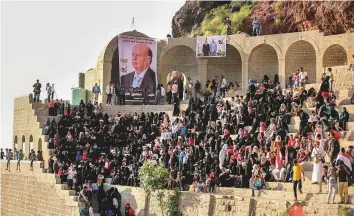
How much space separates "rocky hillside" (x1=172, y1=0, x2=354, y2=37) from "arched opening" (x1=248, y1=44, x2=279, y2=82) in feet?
8.75

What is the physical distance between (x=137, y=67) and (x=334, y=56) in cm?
977

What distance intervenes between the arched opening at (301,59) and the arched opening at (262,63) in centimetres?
109

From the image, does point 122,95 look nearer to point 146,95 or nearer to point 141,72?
point 146,95

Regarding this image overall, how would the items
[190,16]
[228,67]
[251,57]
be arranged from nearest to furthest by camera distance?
[251,57] → [228,67] → [190,16]

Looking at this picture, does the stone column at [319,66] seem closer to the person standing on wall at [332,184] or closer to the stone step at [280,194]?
the stone step at [280,194]

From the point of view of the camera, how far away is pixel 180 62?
38.9m

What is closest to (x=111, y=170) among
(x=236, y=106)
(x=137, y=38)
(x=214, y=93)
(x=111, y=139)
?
(x=111, y=139)

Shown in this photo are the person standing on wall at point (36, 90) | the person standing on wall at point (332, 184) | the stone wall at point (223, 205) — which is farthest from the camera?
the person standing on wall at point (36, 90)

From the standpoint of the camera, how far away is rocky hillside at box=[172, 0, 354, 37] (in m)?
36.0

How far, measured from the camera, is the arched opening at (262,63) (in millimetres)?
36812

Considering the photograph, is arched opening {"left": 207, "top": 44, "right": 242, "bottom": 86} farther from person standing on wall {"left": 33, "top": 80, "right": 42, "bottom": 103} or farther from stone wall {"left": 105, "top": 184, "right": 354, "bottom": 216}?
stone wall {"left": 105, "top": 184, "right": 354, "bottom": 216}

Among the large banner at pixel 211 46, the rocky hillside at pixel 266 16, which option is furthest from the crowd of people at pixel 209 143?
the rocky hillside at pixel 266 16

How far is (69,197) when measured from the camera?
90.6 feet

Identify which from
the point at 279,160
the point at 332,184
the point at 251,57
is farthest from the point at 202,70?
the point at 332,184
